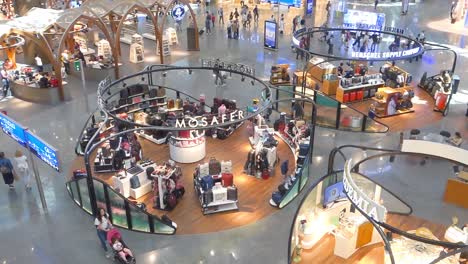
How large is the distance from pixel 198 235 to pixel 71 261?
2.91 meters

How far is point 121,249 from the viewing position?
10000mm

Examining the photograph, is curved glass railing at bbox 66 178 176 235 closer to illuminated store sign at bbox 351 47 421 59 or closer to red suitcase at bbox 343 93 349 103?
illuminated store sign at bbox 351 47 421 59

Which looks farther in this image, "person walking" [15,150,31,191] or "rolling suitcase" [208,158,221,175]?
"rolling suitcase" [208,158,221,175]

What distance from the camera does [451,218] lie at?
12.0 m

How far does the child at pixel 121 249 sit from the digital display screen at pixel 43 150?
200cm

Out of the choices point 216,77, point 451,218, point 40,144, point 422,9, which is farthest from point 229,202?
point 422,9

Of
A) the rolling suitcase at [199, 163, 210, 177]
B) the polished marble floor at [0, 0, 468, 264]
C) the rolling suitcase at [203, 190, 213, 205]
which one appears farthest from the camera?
the rolling suitcase at [199, 163, 210, 177]

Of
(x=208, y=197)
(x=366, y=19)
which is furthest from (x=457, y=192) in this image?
(x=366, y=19)

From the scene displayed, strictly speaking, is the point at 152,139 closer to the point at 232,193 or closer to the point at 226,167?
the point at 226,167

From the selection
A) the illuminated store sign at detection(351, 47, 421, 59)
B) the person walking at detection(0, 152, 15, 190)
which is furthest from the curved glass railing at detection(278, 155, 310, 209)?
the person walking at detection(0, 152, 15, 190)

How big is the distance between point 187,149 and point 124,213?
11.7ft

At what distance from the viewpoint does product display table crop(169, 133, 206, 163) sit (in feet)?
46.2

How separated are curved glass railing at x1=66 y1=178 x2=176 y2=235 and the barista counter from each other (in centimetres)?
858

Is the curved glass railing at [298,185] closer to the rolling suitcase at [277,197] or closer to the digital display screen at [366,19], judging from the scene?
the rolling suitcase at [277,197]
